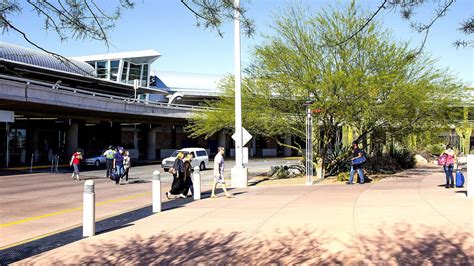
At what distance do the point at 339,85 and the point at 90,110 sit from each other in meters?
22.1

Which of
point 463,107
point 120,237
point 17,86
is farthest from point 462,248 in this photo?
point 17,86

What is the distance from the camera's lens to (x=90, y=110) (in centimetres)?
3453

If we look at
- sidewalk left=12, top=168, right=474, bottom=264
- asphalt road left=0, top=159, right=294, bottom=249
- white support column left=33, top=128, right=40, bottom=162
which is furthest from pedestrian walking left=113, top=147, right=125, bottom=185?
white support column left=33, top=128, right=40, bottom=162

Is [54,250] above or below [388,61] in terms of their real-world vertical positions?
below

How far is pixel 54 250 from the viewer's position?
7082 millimetres

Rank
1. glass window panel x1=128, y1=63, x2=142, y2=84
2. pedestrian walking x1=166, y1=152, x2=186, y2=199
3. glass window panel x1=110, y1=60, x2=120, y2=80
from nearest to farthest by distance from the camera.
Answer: pedestrian walking x1=166, y1=152, x2=186, y2=199 → glass window panel x1=110, y1=60, x2=120, y2=80 → glass window panel x1=128, y1=63, x2=142, y2=84

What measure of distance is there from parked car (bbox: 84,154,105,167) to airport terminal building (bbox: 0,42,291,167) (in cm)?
357

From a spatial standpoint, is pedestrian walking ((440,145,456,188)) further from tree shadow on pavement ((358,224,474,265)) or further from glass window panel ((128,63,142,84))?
glass window panel ((128,63,142,84))

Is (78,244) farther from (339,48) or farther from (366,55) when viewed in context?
(366,55)

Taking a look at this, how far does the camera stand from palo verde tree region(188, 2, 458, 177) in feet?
60.9

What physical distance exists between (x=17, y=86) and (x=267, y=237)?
23098 mm

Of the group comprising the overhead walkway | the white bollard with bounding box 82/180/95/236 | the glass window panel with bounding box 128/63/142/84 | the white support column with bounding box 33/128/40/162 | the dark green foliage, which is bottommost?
the white bollard with bounding box 82/180/95/236

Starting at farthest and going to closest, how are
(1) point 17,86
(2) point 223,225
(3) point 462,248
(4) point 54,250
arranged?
(1) point 17,86, (2) point 223,225, (4) point 54,250, (3) point 462,248

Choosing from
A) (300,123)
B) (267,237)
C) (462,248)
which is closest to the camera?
(462,248)
